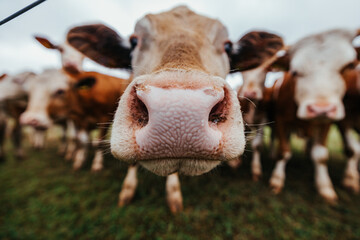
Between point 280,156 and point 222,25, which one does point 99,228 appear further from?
point 280,156

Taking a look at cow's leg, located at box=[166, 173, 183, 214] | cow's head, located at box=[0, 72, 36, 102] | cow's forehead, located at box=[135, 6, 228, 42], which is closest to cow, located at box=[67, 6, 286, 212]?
cow's forehead, located at box=[135, 6, 228, 42]

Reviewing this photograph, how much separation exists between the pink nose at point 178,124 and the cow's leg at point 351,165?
390cm

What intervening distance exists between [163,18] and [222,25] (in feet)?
2.08

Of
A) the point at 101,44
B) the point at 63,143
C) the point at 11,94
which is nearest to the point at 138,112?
the point at 101,44

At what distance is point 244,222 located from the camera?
7.59 feet

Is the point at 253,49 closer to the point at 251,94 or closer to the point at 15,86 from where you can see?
the point at 251,94

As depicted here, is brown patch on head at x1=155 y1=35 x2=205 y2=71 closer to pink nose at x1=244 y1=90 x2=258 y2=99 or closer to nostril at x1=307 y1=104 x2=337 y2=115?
nostril at x1=307 y1=104 x2=337 y2=115

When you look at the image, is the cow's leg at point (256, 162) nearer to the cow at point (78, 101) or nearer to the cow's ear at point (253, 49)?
the cow's ear at point (253, 49)

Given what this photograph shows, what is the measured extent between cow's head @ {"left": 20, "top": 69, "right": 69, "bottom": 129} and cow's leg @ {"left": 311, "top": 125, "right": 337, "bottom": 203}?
17.7 ft

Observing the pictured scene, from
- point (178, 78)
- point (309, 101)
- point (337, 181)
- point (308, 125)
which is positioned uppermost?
point (178, 78)

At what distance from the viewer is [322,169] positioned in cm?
311

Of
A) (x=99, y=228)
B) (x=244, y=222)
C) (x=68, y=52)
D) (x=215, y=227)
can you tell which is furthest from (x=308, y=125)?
(x=68, y=52)

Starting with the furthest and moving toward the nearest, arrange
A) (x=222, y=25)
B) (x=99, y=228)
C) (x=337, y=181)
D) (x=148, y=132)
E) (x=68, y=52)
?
(x=68, y=52) → (x=337, y=181) → (x=99, y=228) → (x=222, y=25) → (x=148, y=132)

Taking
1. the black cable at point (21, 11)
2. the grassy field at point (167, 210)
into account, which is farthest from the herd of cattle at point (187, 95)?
the black cable at point (21, 11)
